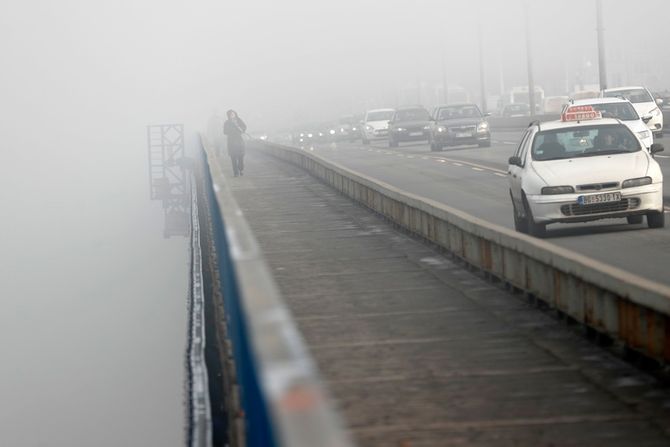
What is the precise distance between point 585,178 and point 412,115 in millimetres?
42098

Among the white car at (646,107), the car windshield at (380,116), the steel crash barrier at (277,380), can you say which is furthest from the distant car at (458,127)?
the steel crash barrier at (277,380)

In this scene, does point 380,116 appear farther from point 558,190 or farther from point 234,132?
point 558,190

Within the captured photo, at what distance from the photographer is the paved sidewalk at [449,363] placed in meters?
8.45

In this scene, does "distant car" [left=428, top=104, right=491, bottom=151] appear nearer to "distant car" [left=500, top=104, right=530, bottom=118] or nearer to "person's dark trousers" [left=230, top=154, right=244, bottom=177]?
"person's dark trousers" [left=230, top=154, right=244, bottom=177]

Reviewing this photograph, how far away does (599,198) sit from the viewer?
19203 millimetres

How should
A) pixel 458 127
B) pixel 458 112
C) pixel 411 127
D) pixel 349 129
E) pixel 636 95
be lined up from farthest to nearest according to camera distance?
pixel 349 129, pixel 411 127, pixel 458 112, pixel 458 127, pixel 636 95

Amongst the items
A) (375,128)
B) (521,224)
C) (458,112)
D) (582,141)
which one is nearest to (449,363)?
(521,224)

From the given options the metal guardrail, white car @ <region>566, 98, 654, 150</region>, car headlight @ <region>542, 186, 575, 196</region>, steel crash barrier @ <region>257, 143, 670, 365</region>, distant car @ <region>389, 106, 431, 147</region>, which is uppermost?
distant car @ <region>389, 106, 431, 147</region>

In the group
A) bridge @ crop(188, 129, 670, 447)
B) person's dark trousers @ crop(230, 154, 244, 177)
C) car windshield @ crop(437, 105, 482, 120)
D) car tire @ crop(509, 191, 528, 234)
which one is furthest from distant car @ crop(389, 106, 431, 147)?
car tire @ crop(509, 191, 528, 234)

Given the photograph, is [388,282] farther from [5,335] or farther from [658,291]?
[5,335]

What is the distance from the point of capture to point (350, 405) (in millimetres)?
9234

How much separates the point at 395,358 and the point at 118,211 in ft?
A: 460

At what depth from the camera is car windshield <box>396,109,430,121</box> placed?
61.0 metres

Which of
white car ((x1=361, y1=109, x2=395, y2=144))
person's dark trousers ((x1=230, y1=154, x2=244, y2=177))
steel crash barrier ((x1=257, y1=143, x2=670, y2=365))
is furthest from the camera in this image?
white car ((x1=361, y1=109, x2=395, y2=144))
